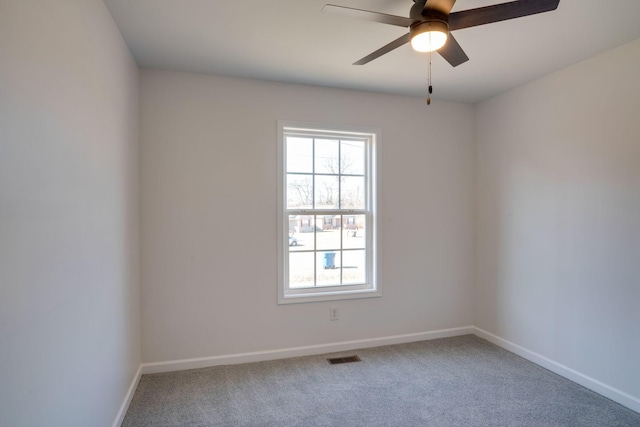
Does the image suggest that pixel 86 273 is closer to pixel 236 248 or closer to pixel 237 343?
pixel 236 248

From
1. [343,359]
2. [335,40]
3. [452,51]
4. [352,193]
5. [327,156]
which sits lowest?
[343,359]

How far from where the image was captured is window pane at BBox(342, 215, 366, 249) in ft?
11.5

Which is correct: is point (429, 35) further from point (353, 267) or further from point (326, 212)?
point (353, 267)

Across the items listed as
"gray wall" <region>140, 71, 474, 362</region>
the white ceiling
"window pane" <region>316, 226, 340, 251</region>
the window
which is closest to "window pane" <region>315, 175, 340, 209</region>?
the window

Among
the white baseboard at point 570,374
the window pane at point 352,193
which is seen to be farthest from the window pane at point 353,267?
the white baseboard at point 570,374

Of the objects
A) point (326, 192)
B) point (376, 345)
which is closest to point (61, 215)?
point (326, 192)

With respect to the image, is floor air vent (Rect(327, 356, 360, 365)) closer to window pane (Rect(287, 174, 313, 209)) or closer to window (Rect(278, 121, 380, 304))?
window (Rect(278, 121, 380, 304))

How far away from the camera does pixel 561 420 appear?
2.24 m

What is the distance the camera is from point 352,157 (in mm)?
3543

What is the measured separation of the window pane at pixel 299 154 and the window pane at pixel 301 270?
837 mm

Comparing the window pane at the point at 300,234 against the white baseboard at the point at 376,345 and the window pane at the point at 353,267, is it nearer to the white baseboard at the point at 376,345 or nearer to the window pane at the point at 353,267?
the window pane at the point at 353,267

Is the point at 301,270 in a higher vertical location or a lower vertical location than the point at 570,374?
higher

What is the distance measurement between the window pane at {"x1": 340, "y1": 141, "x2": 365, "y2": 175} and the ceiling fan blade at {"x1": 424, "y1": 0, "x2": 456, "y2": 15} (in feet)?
6.27

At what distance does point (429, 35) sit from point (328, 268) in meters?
2.29
